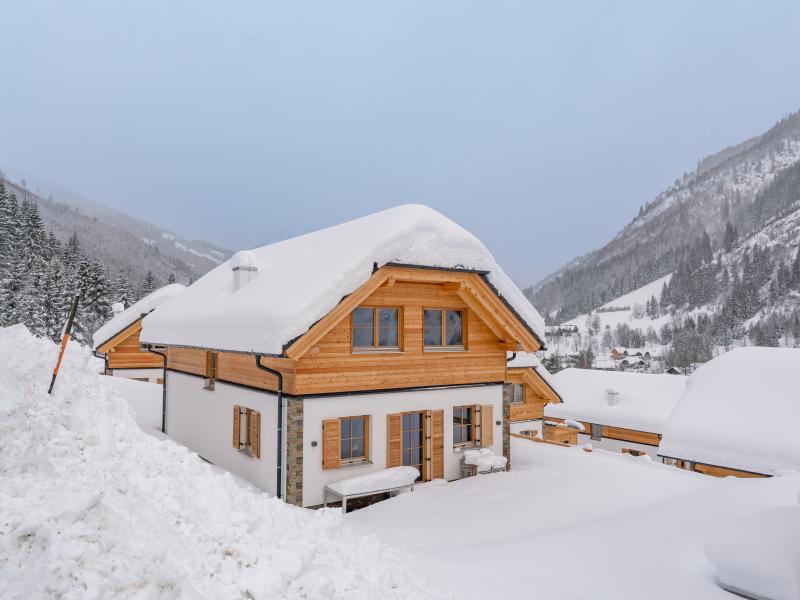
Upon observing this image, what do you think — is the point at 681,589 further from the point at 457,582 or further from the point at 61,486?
the point at 61,486

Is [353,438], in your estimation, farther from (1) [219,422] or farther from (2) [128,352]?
(2) [128,352]

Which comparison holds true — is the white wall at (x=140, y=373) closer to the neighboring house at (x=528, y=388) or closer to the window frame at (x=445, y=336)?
the neighboring house at (x=528, y=388)

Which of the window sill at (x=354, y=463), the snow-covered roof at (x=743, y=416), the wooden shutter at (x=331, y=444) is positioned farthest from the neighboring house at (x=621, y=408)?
the wooden shutter at (x=331, y=444)

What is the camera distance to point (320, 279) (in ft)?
36.9

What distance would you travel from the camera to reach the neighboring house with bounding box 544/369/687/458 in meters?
33.6

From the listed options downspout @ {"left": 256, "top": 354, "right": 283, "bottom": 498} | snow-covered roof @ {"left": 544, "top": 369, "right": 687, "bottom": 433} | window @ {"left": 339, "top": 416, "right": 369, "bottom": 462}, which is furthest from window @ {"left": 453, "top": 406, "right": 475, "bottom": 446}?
snow-covered roof @ {"left": 544, "top": 369, "right": 687, "bottom": 433}

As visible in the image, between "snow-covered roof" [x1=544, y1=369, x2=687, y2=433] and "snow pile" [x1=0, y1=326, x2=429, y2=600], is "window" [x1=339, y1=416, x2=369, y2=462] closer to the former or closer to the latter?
"snow pile" [x1=0, y1=326, x2=429, y2=600]

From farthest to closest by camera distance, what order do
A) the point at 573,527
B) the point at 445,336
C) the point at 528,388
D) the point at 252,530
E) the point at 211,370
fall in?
the point at 528,388 → the point at 211,370 → the point at 445,336 → the point at 573,527 → the point at 252,530

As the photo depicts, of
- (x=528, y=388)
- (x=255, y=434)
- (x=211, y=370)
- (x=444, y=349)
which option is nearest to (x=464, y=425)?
(x=444, y=349)

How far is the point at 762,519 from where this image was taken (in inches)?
259

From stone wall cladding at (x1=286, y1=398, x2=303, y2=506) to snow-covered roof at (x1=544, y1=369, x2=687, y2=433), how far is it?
2900 cm

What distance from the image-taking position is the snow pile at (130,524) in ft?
14.0

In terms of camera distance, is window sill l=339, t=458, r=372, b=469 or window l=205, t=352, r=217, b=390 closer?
window sill l=339, t=458, r=372, b=469

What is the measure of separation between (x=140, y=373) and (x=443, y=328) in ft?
82.1
